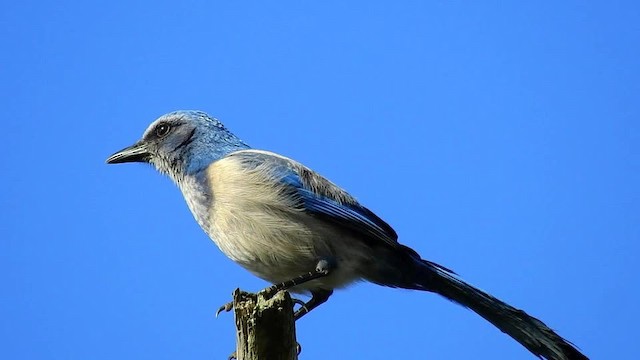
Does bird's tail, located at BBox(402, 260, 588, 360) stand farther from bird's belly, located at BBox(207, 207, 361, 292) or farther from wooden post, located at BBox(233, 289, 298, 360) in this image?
wooden post, located at BBox(233, 289, 298, 360)

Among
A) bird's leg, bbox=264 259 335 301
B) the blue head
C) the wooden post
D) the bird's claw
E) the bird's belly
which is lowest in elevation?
the wooden post

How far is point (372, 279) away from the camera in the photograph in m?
7.75

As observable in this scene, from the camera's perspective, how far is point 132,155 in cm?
888

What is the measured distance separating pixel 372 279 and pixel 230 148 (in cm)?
190

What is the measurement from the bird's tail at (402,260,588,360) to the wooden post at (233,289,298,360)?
97.3 inches

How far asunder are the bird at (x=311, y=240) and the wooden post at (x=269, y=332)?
1.82m

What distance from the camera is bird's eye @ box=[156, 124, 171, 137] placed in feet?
28.7

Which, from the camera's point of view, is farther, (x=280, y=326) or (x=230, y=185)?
(x=230, y=185)

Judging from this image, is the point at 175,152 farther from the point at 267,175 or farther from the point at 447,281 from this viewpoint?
the point at 447,281

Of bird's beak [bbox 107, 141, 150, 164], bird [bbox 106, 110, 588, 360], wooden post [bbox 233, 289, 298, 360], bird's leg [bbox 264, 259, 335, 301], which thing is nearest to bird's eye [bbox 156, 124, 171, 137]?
bird's beak [bbox 107, 141, 150, 164]

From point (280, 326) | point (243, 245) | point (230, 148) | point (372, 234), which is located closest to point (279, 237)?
point (243, 245)

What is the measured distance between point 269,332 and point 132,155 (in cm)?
398

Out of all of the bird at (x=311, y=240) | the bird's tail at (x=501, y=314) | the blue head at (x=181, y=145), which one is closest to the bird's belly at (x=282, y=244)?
the bird at (x=311, y=240)

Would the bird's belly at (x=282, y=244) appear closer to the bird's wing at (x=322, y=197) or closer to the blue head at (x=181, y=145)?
the bird's wing at (x=322, y=197)
